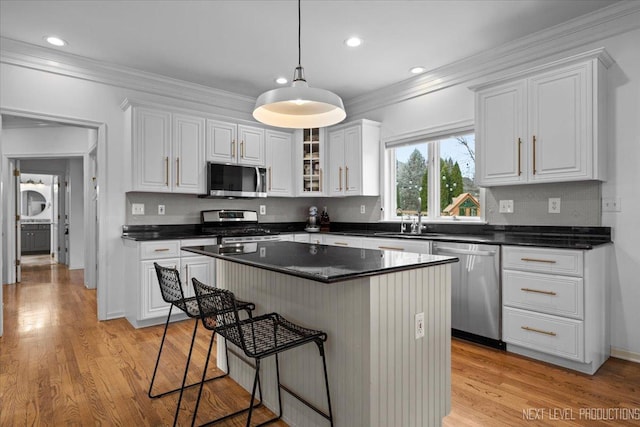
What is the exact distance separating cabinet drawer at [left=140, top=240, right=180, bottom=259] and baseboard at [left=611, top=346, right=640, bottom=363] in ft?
12.7

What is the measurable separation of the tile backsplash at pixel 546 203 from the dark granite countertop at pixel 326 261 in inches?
71.0

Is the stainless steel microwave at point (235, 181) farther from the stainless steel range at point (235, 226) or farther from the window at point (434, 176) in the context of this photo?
the window at point (434, 176)

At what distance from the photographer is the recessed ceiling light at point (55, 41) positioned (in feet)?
10.9

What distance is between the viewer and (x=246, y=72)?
162 inches

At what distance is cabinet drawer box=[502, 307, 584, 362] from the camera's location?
99.5 inches

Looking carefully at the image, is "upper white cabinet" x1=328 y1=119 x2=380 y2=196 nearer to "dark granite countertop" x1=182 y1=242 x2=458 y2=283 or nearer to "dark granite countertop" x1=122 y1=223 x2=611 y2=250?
"dark granite countertop" x1=122 y1=223 x2=611 y2=250

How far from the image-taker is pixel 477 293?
3057mm

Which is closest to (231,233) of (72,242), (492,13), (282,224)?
(282,224)

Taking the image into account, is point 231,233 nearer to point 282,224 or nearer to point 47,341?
point 282,224

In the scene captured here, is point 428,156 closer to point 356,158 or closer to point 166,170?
point 356,158

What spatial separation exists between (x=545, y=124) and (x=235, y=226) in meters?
3.49

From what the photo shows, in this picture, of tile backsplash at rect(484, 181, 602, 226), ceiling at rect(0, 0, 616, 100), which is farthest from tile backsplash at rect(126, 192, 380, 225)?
tile backsplash at rect(484, 181, 602, 226)

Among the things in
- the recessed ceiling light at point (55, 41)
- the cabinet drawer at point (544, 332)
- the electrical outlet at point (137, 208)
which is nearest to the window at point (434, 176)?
the cabinet drawer at point (544, 332)

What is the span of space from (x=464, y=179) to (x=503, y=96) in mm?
1033
